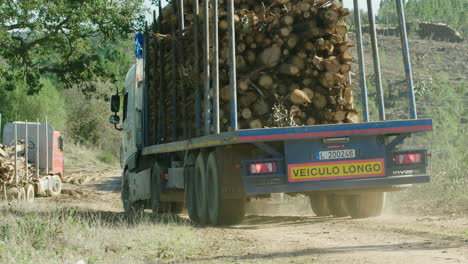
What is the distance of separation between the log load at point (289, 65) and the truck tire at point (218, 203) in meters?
0.65

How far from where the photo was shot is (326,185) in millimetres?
10070

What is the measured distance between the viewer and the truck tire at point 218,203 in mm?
10656

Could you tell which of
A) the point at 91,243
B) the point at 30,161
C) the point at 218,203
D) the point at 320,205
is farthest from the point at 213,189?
the point at 30,161

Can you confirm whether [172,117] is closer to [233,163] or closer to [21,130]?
[233,163]

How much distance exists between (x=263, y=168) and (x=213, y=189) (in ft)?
3.85

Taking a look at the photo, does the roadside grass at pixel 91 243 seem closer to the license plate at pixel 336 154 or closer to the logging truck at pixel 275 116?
the logging truck at pixel 275 116

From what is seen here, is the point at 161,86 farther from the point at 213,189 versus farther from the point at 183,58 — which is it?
the point at 213,189

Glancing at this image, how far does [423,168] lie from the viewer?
10430 millimetres

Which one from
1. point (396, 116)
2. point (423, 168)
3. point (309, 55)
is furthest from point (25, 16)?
point (396, 116)

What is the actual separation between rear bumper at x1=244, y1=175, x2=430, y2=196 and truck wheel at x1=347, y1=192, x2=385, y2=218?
5.49 feet

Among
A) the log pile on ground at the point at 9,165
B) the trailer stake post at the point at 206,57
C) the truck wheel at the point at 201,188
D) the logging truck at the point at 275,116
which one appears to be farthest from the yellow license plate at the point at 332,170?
the log pile on ground at the point at 9,165

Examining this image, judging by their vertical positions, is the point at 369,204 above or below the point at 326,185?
below

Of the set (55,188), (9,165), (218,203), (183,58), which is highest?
(183,58)

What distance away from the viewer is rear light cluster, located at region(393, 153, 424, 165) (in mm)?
10352
